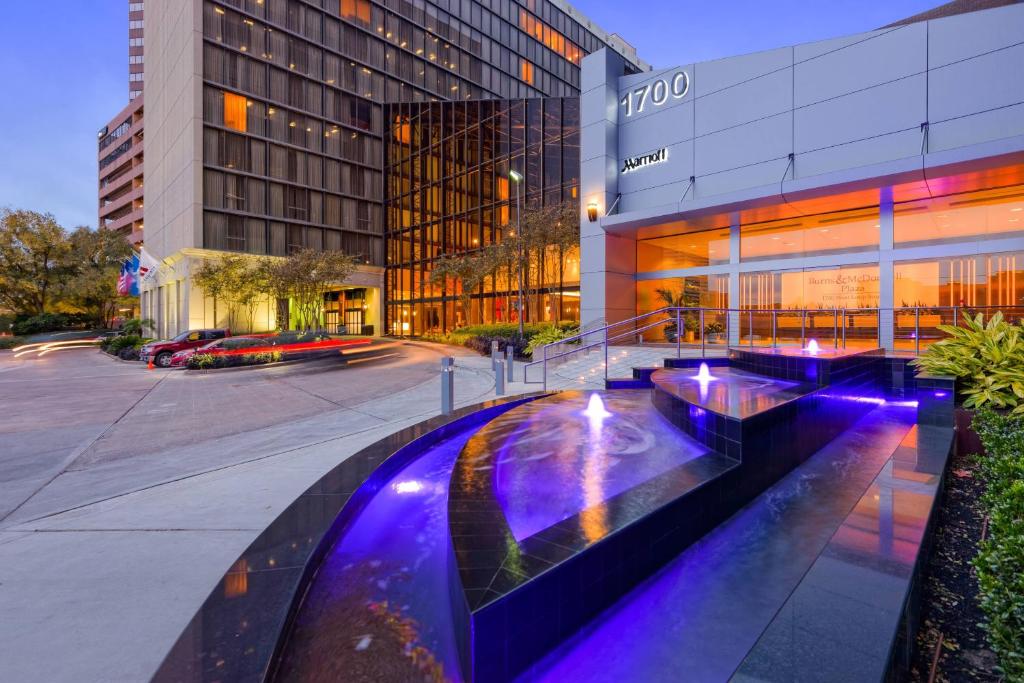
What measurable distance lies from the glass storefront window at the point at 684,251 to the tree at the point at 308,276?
20.9 meters

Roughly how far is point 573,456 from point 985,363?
638cm

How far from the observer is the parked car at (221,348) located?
1983cm

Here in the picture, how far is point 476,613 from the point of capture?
227 centimetres

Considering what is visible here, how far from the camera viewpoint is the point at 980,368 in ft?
22.5

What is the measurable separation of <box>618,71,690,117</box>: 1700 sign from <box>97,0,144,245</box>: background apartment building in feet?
217

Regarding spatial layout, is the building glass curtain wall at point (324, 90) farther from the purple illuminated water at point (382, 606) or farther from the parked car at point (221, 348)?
the purple illuminated water at point (382, 606)

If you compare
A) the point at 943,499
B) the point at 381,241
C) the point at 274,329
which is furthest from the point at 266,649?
the point at 381,241

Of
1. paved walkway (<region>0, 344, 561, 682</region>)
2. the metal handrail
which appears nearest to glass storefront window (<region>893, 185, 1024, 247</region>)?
the metal handrail

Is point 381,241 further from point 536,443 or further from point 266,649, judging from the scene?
point 266,649

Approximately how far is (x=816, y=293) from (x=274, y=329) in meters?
37.1

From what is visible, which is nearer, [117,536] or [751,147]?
[117,536]

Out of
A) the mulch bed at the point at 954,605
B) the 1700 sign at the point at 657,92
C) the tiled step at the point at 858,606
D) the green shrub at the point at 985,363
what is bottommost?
the mulch bed at the point at 954,605

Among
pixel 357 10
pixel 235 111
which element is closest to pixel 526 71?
pixel 357 10

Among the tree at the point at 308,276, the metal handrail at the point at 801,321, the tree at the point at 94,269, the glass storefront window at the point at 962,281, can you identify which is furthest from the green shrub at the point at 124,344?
the glass storefront window at the point at 962,281
